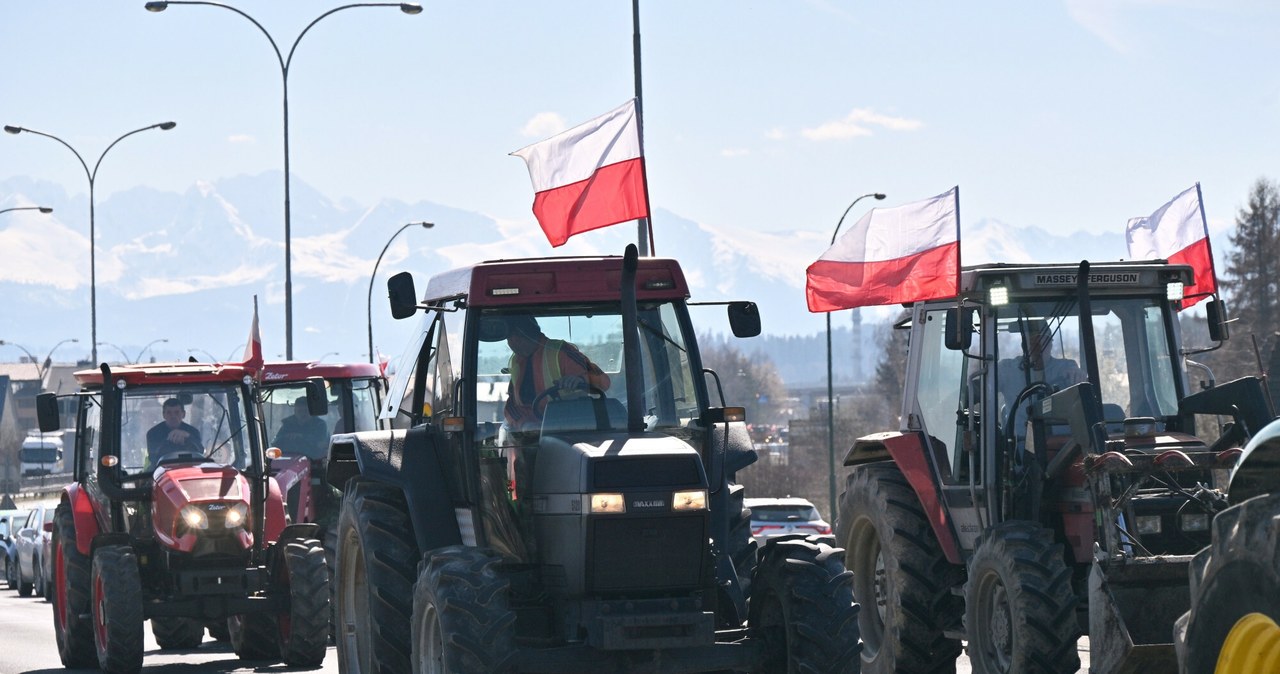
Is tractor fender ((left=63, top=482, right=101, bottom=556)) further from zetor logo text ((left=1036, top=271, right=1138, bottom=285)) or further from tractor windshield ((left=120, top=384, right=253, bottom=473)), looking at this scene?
zetor logo text ((left=1036, top=271, right=1138, bottom=285))

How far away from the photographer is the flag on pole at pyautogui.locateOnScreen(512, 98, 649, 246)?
40.8 ft

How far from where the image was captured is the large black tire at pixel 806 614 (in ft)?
28.5

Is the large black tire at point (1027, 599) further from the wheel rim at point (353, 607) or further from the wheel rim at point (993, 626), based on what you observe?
the wheel rim at point (353, 607)

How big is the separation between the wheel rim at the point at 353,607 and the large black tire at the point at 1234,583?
235 inches

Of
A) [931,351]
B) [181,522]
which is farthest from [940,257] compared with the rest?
[181,522]

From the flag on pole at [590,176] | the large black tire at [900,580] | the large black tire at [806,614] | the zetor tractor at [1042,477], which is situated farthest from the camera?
the flag on pole at [590,176]

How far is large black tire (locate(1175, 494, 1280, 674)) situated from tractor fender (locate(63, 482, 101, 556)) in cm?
1126

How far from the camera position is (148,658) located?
52.9ft

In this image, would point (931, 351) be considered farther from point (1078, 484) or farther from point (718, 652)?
point (718, 652)

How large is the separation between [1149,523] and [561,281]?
11.3 feet

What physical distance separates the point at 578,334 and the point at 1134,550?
9.93 feet

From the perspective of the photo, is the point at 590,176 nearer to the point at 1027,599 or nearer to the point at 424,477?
the point at 424,477

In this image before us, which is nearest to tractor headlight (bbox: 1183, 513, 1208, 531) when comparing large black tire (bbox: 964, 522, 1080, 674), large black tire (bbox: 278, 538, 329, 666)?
large black tire (bbox: 964, 522, 1080, 674)

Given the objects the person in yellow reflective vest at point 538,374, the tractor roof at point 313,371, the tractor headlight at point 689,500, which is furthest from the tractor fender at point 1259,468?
the tractor roof at point 313,371
